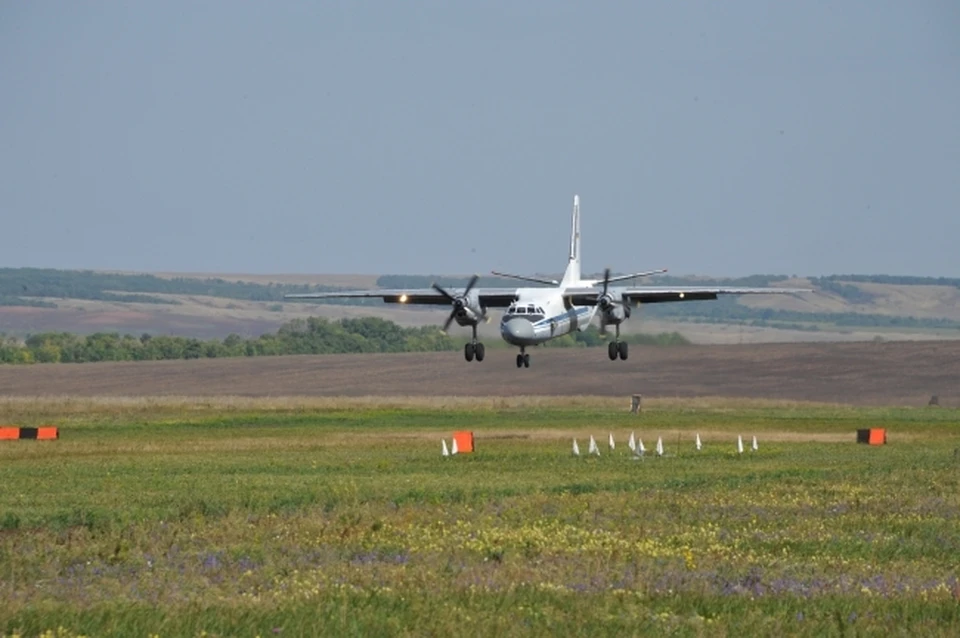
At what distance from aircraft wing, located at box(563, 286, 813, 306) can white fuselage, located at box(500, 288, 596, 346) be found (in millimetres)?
490

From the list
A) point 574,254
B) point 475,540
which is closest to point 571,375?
point 574,254

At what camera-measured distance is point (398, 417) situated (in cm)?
6209

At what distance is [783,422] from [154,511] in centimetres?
3987

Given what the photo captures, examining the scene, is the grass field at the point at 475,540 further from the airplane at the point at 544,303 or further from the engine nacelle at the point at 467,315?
the engine nacelle at the point at 467,315

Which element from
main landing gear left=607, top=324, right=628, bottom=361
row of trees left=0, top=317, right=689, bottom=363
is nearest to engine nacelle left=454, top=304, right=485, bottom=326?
main landing gear left=607, top=324, right=628, bottom=361

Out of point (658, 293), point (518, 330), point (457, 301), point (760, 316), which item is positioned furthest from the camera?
point (760, 316)

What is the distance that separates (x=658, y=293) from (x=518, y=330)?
33.5 ft

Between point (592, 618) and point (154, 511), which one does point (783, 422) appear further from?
point (592, 618)

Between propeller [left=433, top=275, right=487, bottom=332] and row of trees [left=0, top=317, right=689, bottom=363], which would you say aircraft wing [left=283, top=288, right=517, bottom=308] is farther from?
row of trees [left=0, top=317, right=689, bottom=363]

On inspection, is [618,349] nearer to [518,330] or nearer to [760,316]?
[518,330]

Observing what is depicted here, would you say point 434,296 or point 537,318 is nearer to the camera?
point 537,318

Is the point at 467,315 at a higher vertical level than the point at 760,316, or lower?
higher

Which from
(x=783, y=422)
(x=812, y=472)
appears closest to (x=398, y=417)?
(x=783, y=422)

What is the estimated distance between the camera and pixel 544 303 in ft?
206
